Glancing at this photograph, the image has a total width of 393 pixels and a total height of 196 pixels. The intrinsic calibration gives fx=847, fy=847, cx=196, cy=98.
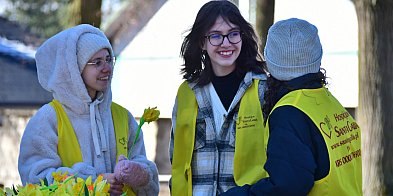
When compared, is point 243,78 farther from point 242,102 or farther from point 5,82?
point 5,82

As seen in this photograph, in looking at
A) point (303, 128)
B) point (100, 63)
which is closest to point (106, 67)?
point (100, 63)

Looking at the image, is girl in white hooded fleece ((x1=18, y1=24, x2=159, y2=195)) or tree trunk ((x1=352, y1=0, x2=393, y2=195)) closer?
girl in white hooded fleece ((x1=18, y1=24, x2=159, y2=195))

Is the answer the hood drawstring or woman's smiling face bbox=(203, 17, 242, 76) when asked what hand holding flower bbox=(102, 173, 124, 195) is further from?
woman's smiling face bbox=(203, 17, 242, 76)

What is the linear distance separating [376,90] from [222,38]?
2835mm

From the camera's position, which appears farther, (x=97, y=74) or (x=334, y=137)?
(x=97, y=74)

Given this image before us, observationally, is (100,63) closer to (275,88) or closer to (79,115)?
(79,115)

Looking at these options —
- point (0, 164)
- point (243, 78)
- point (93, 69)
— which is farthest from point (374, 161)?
point (0, 164)

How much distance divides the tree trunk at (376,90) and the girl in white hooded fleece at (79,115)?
2963 millimetres

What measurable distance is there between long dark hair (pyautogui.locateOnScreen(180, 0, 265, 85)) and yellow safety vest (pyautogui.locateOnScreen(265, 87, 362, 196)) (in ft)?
3.05

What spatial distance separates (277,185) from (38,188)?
88 cm

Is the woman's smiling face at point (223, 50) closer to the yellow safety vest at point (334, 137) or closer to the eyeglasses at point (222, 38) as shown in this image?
the eyeglasses at point (222, 38)

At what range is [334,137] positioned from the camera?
318 cm

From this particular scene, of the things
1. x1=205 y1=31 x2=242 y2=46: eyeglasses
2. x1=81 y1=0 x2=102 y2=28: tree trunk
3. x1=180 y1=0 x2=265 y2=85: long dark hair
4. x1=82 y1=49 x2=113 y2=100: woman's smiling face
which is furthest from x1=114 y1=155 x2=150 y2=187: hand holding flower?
x1=81 y1=0 x2=102 y2=28: tree trunk

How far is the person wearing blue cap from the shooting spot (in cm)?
305
